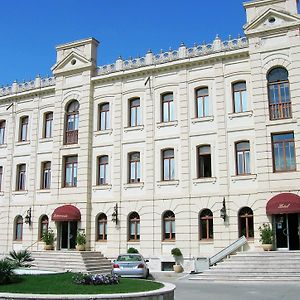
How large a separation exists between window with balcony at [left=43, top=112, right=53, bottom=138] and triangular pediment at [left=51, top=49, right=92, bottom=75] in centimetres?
330

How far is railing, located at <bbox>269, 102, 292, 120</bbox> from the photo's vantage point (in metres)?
27.8

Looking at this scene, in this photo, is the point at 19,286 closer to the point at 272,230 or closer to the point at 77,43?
the point at 272,230

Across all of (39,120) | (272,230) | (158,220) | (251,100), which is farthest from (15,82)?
(272,230)

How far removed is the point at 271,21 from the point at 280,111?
562cm

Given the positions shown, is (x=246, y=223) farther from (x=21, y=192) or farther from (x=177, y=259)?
(x=21, y=192)

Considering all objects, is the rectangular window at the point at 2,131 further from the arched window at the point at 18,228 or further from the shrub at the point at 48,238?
the shrub at the point at 48,238

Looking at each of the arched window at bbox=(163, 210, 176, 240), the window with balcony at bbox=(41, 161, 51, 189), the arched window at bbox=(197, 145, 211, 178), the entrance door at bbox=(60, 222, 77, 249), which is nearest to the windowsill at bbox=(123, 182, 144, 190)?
the arched window at bbox=(163, 210, 176, 240)

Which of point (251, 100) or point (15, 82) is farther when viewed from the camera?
point (15, 82)

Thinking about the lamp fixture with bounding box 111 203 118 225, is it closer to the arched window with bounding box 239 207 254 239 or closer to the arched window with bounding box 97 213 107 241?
the arched window with bounding box 97 213 107 241

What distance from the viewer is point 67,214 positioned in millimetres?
32469

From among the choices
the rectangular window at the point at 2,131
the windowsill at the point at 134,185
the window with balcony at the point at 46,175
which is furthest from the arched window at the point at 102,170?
the rectangular window at the point at 2,131

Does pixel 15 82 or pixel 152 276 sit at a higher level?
pixel 15 82

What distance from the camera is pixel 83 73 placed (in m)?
35.0

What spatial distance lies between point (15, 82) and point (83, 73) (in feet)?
23.6
